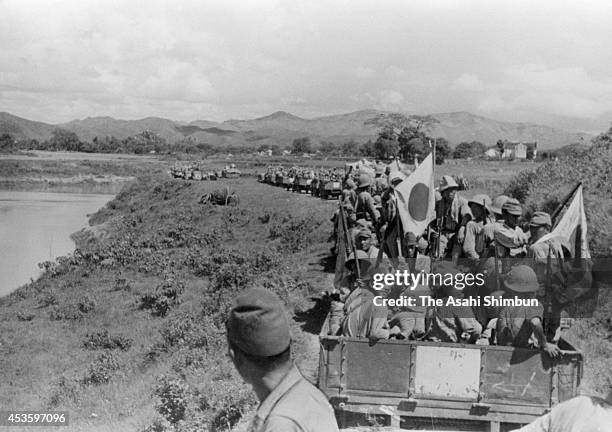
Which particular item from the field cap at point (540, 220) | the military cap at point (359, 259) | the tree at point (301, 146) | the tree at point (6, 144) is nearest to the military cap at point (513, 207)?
the field cap at point (540, 220)

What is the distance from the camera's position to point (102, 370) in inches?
492

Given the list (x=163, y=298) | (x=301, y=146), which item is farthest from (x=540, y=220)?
(x=301, y=146)

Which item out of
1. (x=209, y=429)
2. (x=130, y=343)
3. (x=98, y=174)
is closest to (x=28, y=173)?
(x=98, y=174)

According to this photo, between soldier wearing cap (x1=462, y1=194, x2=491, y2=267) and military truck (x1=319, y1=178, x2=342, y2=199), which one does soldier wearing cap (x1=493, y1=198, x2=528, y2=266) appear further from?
military truck (x1=319, y1=178, x2=342, y2=199)

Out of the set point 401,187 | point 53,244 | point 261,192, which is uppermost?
point 401,187

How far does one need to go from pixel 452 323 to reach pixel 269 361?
5.23m

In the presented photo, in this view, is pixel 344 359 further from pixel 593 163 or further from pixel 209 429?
pixel 593 163

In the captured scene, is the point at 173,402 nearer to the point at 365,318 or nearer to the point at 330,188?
the point at 365,318

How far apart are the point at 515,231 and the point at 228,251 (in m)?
15.4

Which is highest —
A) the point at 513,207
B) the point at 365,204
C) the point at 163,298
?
the point at 513,207

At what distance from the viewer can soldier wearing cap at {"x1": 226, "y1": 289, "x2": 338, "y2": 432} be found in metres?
2.20

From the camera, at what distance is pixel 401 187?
8.18 metres

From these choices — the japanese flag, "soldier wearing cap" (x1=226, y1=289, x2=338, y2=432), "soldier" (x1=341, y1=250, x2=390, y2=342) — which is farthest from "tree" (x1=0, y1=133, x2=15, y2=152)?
"soldier wearing cap" (x1=226, y1=289, x2=338, y2=432)

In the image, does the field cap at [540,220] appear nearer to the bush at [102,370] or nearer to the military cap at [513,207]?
the military cap at [513,207]
